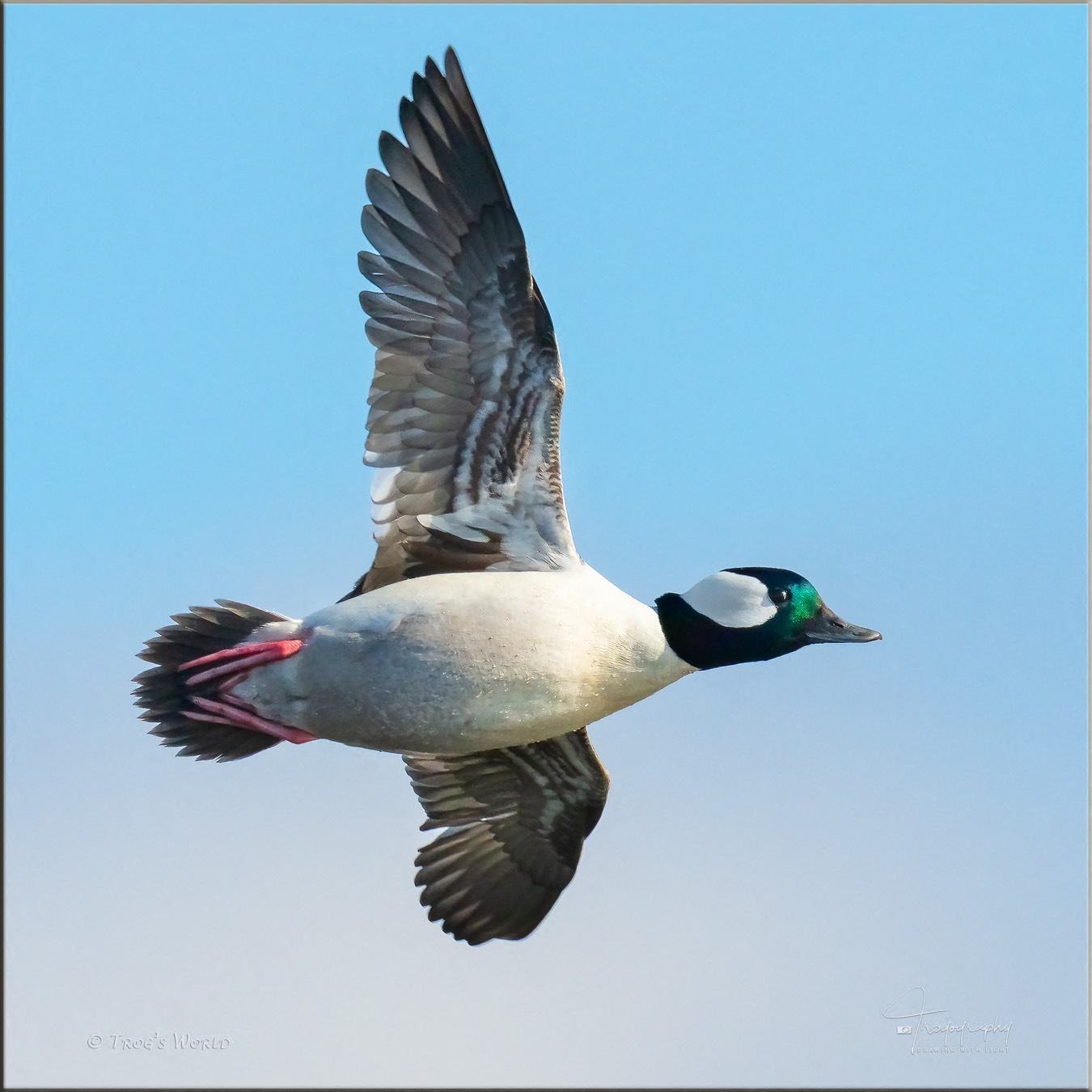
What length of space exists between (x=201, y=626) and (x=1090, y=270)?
5483mm

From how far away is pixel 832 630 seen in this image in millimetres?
8086

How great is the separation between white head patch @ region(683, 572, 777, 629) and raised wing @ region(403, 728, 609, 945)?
1679 millimetres

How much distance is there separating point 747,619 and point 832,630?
466 mm

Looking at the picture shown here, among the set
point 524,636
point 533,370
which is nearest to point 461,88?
point 533,370

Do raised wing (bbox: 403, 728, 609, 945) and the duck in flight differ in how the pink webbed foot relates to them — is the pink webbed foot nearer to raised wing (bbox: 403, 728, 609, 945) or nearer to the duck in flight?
the duck in flight

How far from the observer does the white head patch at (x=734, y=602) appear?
7.93 m

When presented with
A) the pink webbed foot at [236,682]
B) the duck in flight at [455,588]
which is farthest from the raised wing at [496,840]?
the pink webbed foot at [236,682]

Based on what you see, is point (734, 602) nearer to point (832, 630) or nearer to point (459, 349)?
point (832, 630)

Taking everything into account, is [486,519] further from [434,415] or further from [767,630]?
[767,630]

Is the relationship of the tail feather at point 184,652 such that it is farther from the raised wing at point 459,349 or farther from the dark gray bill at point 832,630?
the dark gray bill at point 832,630

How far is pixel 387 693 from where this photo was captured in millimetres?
7461

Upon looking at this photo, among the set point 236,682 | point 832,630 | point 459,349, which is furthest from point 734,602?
point 236,682

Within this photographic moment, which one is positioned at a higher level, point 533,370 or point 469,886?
point 533,370

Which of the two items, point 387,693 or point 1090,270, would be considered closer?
point 387,693
